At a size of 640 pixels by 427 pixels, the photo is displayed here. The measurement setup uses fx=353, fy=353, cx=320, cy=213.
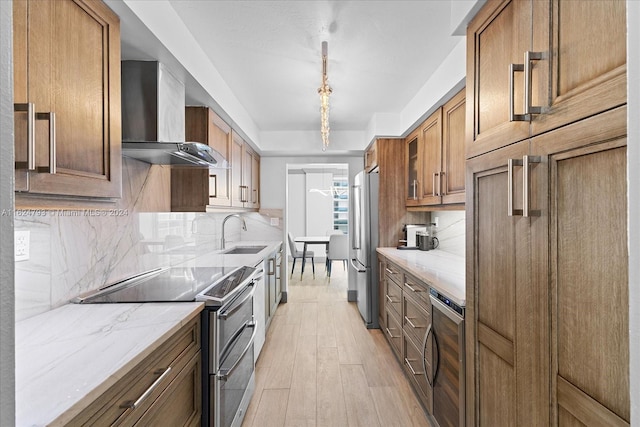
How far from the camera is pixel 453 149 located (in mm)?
2752

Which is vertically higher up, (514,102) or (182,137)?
(182,137)

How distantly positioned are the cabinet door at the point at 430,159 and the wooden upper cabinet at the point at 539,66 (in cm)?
151

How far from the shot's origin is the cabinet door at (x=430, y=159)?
3.02 meters

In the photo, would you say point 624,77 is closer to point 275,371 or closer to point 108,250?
point 108,250

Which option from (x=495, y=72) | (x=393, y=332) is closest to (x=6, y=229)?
(x=495, y=72)

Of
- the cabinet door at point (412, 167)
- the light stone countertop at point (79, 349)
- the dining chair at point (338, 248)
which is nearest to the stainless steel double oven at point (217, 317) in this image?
the light stone countertop at point (79, 349)

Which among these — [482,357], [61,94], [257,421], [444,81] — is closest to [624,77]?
[482,357]

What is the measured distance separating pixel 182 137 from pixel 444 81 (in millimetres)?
1924

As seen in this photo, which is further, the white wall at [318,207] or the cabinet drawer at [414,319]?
the white wall at [318,207]

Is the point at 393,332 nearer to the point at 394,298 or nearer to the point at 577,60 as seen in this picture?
the point at 394,298

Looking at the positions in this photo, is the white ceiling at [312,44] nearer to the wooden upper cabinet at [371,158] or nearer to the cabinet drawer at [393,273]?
the wooden upper cabinet at [371,158]

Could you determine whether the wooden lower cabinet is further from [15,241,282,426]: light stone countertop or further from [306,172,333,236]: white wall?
[306,172,333,236]: white wall

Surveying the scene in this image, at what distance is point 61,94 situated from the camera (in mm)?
1173

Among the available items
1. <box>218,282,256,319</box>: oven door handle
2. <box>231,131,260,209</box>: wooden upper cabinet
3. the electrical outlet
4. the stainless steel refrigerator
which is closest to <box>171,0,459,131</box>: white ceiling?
<box>231,131,260,209</box>: wooden upper cabinet
